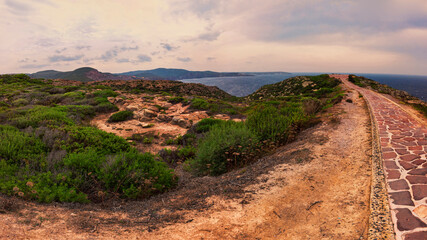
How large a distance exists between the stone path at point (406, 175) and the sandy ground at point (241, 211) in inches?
13.7

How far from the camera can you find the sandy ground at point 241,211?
2.36 m

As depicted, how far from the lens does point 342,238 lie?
2.31 m

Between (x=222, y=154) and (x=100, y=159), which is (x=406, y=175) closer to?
(x=222, y=154)

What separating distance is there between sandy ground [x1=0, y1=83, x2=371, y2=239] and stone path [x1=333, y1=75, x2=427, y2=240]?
347 mm

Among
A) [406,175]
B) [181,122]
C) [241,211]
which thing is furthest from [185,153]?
[406,175]

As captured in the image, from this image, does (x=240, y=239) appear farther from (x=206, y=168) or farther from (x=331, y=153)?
(x=331, y=153)

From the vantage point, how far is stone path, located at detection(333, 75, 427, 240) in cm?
232

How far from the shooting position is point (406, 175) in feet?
11.4

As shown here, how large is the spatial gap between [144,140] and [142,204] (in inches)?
224

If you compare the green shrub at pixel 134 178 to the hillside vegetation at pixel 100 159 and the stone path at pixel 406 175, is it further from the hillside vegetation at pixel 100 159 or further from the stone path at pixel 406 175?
the stone path at pixel 406 175

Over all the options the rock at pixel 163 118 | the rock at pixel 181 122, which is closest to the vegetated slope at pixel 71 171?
the rock at pixel 181 122

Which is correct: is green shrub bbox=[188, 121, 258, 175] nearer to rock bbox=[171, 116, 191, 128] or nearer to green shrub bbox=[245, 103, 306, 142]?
green shrub bbox=[245, 103, 306, 142]

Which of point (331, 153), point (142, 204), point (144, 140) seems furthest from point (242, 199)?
point (144, 140)

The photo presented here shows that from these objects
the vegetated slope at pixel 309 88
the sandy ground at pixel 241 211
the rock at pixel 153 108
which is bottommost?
the sandy ground at pixel 241 211
